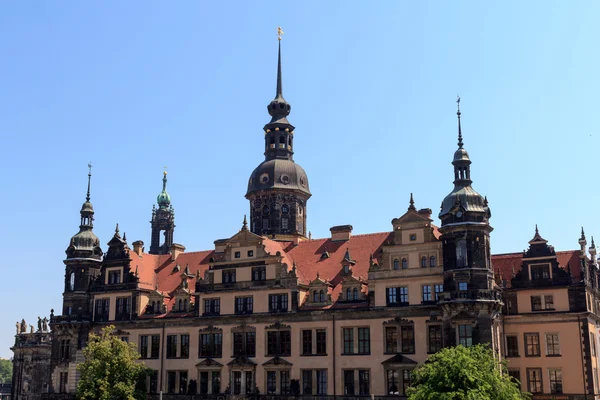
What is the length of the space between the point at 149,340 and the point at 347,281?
66.9 ft

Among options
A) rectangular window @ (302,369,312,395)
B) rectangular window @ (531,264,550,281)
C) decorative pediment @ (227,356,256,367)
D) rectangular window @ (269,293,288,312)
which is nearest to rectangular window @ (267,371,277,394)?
decorative pediment @ (227,356,256,367)

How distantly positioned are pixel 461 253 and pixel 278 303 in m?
16.4

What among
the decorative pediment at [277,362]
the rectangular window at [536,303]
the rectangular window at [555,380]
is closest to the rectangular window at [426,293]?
the rectangular window at [536,303]

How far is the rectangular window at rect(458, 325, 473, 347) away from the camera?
58000mm

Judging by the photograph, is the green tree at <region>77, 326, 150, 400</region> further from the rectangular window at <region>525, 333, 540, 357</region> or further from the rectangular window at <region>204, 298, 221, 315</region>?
the rectangular window at <region>525, 333, 540, 357</region>

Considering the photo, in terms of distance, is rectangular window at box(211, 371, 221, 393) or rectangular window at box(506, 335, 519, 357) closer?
rectangular window at box(506, 335, 519, 357)

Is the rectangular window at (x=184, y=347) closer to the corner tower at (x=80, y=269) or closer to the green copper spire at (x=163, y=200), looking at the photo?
the corner tower at (x=80, y=269)

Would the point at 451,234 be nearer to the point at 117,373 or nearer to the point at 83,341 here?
the point at 117,373

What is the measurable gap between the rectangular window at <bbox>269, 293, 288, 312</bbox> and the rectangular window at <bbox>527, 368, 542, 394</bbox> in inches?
801

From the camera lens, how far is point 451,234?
60.3 metres

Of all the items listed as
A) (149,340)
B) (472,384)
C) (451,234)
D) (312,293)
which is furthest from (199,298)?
(472,384)

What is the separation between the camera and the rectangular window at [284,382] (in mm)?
64375

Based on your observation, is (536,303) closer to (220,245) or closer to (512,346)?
(512,346)

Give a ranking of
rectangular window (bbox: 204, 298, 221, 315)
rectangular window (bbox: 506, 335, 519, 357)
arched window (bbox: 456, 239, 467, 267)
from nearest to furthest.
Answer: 1. arched window (bbox: 456, 239, 467, 267)
2. rectangular window (bbox: 506, 335, 519, 357)
3. rectangular window (bbox: 204, 298, 221, 315)
